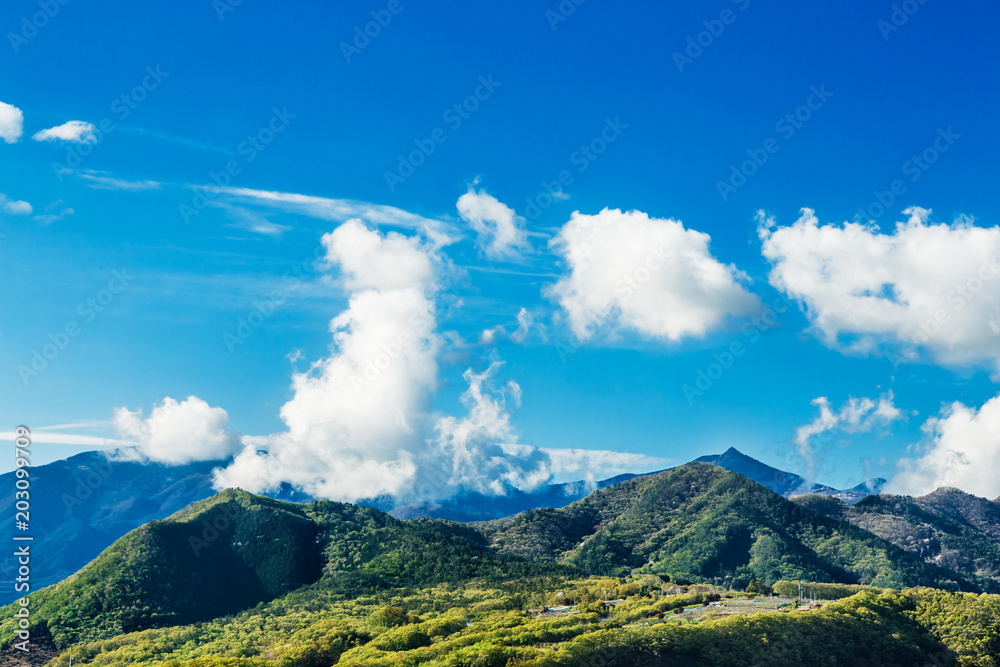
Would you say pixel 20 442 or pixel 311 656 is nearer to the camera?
pixel 20 442

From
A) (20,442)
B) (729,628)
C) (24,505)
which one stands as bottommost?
(729,628)

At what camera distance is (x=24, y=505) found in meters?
133

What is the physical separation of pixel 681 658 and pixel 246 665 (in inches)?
3355

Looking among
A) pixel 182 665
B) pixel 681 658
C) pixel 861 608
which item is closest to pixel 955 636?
pixel 861 608

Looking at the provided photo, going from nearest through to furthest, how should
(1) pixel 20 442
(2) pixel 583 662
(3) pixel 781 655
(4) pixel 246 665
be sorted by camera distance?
(1) pixel 20 442 → (2) pixel 583 662 → (3) pixel 781 655 → (4) pixel 246 665

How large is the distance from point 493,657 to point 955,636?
113668 mm

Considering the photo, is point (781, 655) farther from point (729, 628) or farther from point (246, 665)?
point (246, 665)

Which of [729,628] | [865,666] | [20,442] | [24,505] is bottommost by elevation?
[865,666]

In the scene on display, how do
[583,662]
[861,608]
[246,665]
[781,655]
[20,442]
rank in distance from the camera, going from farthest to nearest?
[861,608] < [246,665] < [781,655] < [583,662] < [20,442]

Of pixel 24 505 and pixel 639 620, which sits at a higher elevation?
pixel 24 505

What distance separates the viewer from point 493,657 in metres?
144

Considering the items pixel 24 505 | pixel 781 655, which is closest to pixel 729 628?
pixel 781 655

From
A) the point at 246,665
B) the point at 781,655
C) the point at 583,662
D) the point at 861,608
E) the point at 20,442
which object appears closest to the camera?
the point at 20,442

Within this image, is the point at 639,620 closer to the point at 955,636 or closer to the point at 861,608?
the point at 861,608
